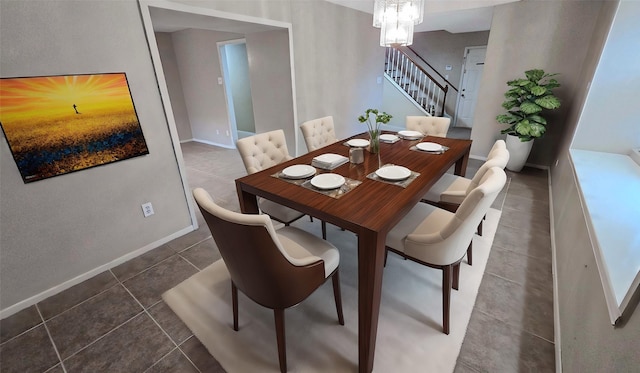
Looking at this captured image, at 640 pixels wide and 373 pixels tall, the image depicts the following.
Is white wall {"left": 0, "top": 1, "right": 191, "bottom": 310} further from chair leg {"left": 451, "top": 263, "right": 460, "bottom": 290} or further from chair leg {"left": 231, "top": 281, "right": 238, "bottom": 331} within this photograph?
chair leg {"left": 451, "top": 263, "right": 460, "bottom": 290}

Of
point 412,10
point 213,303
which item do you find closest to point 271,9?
point 412,10

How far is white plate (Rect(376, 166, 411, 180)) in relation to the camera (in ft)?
5.16

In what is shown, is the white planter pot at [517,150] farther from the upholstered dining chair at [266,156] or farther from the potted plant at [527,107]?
the upholstered dining chair at [266,156]

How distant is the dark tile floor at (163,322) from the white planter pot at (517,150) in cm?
160

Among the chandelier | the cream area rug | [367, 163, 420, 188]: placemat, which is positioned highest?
the chandelier

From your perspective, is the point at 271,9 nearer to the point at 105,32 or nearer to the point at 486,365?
the point at 105,32

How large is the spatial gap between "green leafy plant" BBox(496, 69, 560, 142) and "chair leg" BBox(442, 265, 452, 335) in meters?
2.91

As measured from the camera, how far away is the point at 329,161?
1881mm

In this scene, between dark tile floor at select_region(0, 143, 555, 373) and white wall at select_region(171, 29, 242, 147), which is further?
white wall at select_region(171, 29, 242, 147)

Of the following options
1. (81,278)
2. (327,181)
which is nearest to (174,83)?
(81,278)

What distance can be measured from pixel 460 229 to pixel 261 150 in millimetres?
1639

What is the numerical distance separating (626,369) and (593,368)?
0.24m

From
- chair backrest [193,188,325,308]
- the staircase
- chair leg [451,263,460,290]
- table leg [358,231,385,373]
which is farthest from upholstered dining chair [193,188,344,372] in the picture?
the staircase

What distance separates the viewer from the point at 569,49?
10.9 feet
